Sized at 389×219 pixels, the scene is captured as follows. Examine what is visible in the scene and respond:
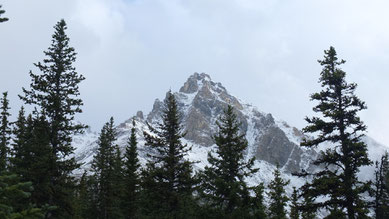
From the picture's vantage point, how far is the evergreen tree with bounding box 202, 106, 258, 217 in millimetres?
19781

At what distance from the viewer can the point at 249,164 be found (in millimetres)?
21344

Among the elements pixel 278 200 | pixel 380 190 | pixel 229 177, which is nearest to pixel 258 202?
pixel 229 177

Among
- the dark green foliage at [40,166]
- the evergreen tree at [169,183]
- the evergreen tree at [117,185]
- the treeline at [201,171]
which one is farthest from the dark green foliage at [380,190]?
the evergreen tree at [117,185]

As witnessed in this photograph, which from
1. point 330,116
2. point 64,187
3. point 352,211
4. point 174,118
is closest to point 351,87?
point 330,116

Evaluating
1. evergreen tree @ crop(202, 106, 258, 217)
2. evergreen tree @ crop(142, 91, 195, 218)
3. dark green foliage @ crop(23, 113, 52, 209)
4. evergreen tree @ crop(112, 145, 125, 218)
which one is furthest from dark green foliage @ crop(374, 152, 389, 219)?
evergreen tree @ crop(112, 145, 125, 218)

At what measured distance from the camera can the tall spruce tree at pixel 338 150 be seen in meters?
16.8

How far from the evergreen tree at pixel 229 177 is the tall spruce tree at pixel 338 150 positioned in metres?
3.95

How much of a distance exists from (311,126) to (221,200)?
743 centimetres

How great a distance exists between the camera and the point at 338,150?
19016mm

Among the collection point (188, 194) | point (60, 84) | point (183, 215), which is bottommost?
point (183, 215)

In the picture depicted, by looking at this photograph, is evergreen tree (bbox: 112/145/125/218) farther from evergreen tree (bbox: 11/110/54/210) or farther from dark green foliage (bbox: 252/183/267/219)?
dark green foliage (bbox: 252/183/267/219)

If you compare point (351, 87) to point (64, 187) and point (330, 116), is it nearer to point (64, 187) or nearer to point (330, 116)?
point (330, 116)

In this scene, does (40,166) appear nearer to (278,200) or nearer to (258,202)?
(258,202)

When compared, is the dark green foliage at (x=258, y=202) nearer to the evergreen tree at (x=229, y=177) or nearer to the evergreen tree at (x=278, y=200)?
the evergreen tree at (x=229, y=177)
